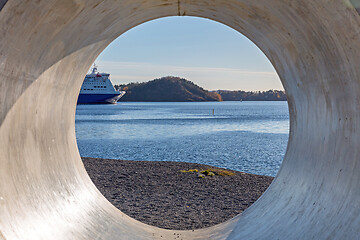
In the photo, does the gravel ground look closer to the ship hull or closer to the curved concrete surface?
the curved concrete surface

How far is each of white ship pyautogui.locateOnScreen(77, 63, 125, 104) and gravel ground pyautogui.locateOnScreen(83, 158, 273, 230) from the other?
9629 cm

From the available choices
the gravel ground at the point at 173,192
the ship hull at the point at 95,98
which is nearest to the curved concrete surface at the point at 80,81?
the gravel ground at the point at 173,192

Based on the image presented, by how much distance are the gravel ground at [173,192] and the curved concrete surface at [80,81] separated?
226cm

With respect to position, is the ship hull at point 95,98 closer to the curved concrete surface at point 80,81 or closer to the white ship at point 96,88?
the white ship at point 96,88

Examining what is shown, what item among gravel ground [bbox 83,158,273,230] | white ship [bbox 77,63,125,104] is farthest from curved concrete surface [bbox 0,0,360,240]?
white ship [bbox 77,63,125,104]

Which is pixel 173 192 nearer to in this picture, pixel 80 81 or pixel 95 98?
pixel 80 81

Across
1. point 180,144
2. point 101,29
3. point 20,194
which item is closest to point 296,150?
point 101,29

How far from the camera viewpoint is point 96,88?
11281 cm

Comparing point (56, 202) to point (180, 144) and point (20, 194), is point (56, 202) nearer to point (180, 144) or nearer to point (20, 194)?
point (20, 194)

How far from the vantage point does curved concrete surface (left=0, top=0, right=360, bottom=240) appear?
9.36ft

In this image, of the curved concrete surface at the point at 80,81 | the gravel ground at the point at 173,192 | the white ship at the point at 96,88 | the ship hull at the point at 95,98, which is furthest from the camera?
the ship hull at the point at 95,98

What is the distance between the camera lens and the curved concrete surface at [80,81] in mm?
2852

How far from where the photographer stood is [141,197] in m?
9.44

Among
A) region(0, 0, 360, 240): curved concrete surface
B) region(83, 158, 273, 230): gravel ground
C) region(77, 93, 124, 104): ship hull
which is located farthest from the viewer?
region(77, 93, 124, 104): ship hull
